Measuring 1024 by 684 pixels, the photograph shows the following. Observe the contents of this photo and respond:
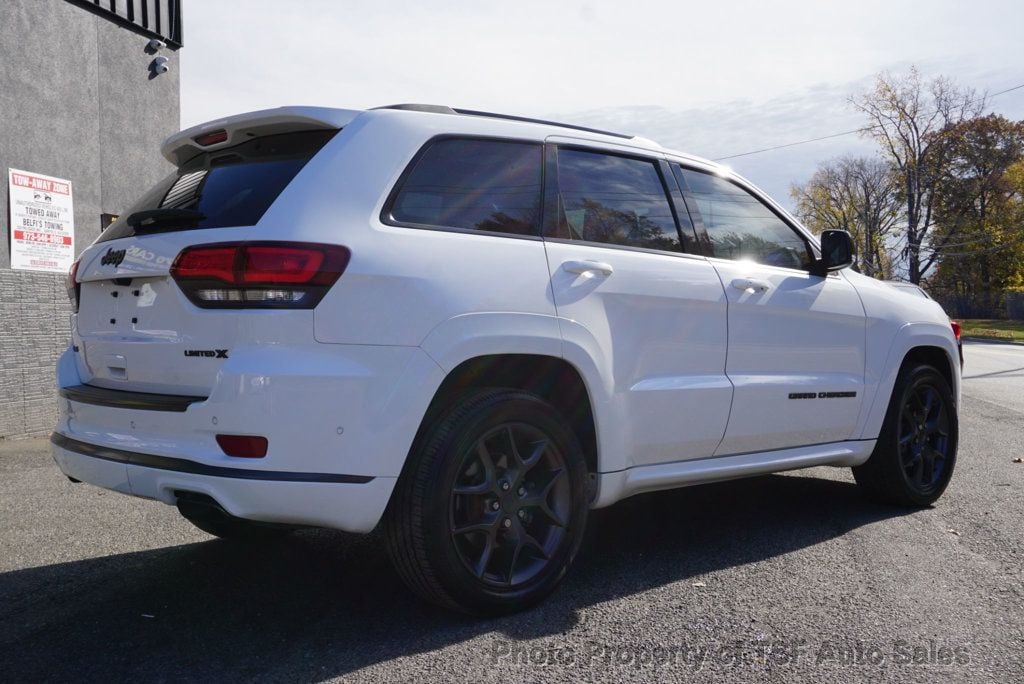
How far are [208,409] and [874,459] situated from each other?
3821mm

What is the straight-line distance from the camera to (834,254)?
5121 millimetres

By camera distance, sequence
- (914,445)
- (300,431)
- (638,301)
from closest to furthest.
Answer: (300,431) → (638,301) → (914,445)

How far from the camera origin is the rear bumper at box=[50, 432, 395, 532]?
315cm

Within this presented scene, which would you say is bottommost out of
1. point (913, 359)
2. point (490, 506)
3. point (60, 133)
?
point (490, 506)

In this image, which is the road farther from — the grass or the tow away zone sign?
the grass

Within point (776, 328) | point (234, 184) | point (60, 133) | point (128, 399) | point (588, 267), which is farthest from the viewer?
point (60, 133)

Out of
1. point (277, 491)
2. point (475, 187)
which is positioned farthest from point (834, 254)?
point (277, 491)

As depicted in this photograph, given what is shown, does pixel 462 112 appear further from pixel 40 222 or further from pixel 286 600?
pixel 40 222

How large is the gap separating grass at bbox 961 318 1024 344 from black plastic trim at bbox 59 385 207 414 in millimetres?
37638

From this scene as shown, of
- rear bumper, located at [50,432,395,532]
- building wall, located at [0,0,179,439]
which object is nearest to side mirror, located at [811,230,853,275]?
rear bumper, located at [50,432,395,532]

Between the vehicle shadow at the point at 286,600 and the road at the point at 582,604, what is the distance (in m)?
0.01

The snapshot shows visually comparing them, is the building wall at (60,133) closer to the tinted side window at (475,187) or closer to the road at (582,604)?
the road at (582,604)

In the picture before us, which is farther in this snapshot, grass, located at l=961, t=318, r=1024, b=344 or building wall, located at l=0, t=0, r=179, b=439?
grass, located at l=961, t=318, r=1024, b=344

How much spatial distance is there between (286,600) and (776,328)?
2.57 m
